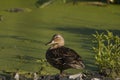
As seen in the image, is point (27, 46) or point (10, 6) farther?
point (10, 6)

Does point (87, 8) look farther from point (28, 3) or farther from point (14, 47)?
point (14, 47)

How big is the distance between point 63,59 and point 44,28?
2.80 metres

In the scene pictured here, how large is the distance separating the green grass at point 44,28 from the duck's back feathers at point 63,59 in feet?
1.09

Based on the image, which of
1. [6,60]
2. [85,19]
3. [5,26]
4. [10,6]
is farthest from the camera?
[10,6]

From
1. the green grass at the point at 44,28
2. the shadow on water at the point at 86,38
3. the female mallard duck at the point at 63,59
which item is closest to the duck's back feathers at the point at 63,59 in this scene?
the female mallard duck at the point at 63,59

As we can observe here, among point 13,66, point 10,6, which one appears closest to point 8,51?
point 13,66

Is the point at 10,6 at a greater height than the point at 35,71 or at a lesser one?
greater

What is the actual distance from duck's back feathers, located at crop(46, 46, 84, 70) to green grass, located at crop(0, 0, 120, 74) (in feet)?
1.09

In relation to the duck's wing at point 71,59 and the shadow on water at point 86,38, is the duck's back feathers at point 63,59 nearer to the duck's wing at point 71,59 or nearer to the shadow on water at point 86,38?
the duck's wing at point 71,59

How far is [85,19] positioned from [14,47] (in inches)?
95.4

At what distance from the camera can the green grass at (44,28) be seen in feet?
23.7

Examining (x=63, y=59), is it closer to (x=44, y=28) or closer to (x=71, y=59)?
(x=71, y=59)

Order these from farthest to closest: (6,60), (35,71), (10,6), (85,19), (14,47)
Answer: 1. (10,6)
2. (85,19)
3. (14,47)
4. (6,60)
5. (35,71)

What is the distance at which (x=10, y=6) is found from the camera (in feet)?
34.9
